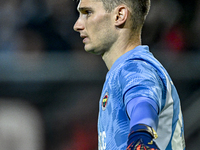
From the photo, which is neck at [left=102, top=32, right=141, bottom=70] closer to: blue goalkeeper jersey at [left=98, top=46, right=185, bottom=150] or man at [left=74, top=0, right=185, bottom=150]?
man at [left=74, top=0, right=185, bottom=150]

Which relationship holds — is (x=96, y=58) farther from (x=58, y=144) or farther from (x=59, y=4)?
(x=58, y=144)

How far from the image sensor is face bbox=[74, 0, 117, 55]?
65.6 inches

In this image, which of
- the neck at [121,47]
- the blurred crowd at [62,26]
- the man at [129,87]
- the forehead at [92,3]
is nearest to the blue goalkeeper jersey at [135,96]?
the man at [129,87]

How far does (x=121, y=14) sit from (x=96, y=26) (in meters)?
0.16

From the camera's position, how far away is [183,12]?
14.5ft

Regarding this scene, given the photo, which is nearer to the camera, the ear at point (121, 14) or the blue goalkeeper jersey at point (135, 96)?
the blue goalkeeper jersey at point (135, 96)

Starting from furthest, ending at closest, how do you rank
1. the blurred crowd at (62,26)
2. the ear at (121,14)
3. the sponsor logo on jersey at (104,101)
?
the blurred crowd at (62,26) → the ear at (121,14) → the sponsor logo on jersey at (104,101)

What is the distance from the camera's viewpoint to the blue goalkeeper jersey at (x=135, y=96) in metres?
1.08

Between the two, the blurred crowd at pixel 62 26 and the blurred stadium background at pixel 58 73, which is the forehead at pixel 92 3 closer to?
the blurred stadium background at pixel 58 73

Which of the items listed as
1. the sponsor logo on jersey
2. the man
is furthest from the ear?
the sponsor logo on jersey

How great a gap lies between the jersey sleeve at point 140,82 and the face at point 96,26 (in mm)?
502

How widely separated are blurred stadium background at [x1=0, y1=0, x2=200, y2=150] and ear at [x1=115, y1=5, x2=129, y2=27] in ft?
8.69

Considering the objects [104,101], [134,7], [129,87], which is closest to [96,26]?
[134,7]

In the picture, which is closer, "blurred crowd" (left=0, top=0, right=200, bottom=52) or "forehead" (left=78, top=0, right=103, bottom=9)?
"forehead" (left=78, top=0, right=103, bottom=9)
